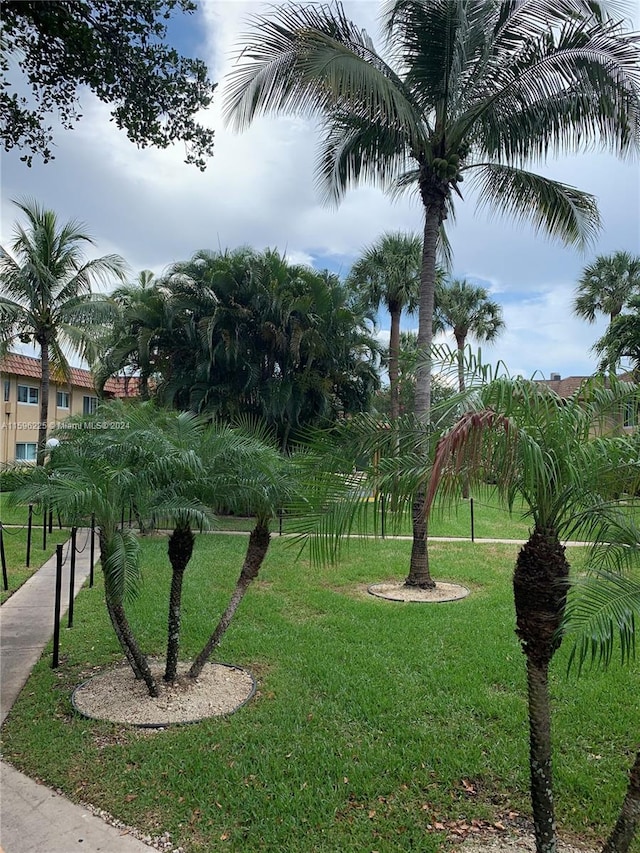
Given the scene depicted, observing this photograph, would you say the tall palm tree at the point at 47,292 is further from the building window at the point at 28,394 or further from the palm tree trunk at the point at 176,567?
the palm tree trunk at the point at 176,567

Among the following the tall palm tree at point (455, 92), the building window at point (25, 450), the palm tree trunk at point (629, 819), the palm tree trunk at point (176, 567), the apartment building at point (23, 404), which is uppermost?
the tall palm tree at point (455, 92)

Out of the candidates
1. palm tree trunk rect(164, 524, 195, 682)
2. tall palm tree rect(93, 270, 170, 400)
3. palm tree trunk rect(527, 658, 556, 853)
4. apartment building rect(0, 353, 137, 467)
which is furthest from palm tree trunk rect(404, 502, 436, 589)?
apartment building rect(0, 353, 137, 467)

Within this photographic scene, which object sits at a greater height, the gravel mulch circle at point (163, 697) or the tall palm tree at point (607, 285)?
the tall palm tree at point (607, 285)

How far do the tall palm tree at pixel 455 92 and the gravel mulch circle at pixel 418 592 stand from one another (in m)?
0.27

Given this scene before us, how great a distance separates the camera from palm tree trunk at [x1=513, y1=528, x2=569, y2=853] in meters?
2.96

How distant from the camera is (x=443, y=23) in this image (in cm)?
822

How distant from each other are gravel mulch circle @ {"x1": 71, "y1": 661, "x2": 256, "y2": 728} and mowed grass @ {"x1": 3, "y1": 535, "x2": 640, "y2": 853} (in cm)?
15

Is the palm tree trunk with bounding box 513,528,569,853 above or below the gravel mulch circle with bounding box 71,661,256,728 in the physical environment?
above

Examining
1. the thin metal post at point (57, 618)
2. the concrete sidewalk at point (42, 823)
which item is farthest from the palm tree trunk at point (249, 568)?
the concrete sidewalk at point (42, 823)

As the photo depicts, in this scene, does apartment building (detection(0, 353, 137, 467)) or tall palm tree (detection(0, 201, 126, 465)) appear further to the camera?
apartment building (detection(0, 353, 137, 467))

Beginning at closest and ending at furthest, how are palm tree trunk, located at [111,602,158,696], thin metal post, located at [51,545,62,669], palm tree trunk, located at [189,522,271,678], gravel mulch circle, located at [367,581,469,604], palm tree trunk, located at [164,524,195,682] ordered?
palm tree trunk, located at [111,602,158,696], palm tree trunk, located at [164,524,195,682], palm tree trunk, located at [189,522,271,678], thin metal post, located at [51,545,62,669], gravel mulch circle, located at [367,581,469,604]

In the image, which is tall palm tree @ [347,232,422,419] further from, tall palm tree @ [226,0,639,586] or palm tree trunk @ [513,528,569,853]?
palm tree trunk @ [513,528,569,853]

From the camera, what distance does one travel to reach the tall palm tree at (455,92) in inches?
293

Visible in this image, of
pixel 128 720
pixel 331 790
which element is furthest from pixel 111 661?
pixel 331 790
